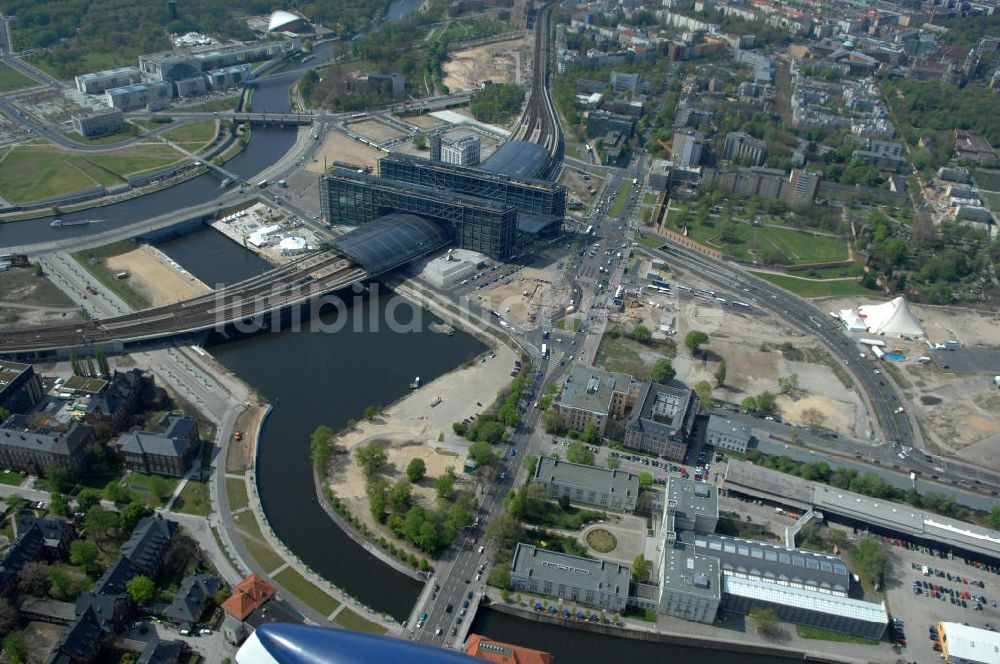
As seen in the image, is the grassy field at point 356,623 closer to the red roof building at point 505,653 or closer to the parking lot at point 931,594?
the red roof building at point 505,653

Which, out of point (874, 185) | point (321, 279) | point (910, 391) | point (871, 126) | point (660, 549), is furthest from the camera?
point (871, 126)

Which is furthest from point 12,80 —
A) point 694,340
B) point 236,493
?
point 694,340

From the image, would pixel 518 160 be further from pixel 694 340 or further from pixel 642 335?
pixel 694 340

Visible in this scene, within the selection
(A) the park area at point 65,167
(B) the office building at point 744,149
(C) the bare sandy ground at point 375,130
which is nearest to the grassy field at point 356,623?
(A) the park area at point 65,167

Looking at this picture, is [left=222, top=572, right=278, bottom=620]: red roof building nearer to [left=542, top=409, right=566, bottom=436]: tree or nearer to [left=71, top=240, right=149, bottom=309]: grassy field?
[left=542, top=409, right=566, bottom=436]: tree

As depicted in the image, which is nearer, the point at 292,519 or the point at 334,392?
the point at 292,519

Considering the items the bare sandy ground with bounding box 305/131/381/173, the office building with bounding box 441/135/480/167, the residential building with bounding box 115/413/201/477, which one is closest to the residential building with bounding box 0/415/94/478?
the residential building with bounding box 115/413/201/477

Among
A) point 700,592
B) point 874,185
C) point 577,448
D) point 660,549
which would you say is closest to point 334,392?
point 577,448

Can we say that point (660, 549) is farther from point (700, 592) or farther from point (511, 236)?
point (511, 236)
